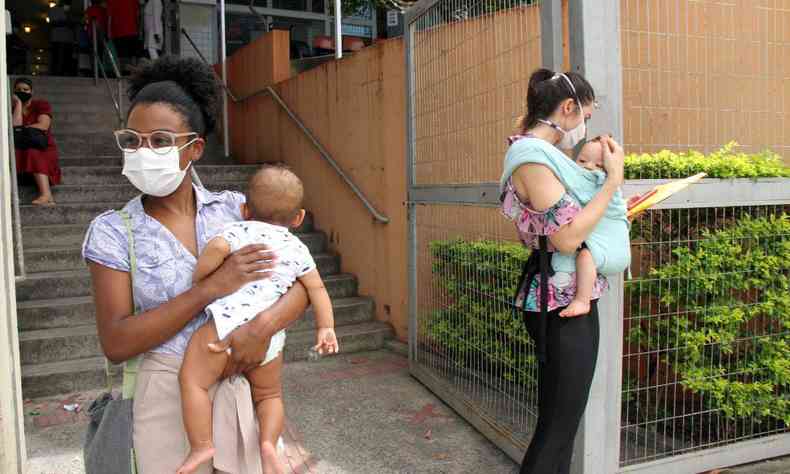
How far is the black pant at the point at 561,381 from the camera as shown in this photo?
7.76 feet

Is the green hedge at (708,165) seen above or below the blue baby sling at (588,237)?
above

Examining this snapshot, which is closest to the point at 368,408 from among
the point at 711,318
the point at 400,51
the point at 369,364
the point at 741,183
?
the point at 369,364

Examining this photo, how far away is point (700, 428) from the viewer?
136 inches

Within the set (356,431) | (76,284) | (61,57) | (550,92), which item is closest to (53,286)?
(76,284)

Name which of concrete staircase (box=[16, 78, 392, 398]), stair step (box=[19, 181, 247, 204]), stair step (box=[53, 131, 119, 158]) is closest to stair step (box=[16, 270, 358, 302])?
concrete staircase (box=[16, 78, 392, 398])

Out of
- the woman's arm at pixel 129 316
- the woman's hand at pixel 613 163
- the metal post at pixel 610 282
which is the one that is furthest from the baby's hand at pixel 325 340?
the metal post at pixel 610 282

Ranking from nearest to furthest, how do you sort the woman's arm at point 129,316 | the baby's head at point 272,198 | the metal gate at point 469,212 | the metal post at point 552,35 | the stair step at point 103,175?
the woman's arm at point 129,316 < the baby's head at point 272,198 < the metal post at point 552,35 < the metal gate at point 469,212 < the stair step at point 103,175

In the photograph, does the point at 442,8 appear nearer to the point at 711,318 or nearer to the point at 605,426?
the point at 711,318

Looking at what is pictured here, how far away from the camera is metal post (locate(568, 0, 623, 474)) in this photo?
2.81 m

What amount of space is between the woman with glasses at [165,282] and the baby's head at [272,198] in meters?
0.15

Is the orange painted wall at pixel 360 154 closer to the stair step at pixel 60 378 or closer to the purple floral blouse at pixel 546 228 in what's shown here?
the stair step at pixel 60 378

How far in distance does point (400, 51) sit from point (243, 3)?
849 cm

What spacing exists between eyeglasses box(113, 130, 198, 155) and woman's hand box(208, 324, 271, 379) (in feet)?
1.70

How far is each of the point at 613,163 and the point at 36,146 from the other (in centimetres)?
593
